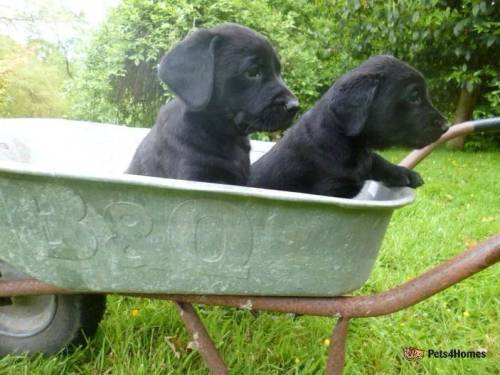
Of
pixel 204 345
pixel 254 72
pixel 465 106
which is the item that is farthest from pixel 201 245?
pixel 465 106

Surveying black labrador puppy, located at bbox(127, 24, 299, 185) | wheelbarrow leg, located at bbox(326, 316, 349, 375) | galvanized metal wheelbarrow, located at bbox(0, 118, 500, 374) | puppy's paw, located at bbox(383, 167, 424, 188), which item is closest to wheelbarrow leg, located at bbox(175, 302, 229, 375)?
galvanized metal wheelbarrow, located at bbox(0, 118, 500, 374)

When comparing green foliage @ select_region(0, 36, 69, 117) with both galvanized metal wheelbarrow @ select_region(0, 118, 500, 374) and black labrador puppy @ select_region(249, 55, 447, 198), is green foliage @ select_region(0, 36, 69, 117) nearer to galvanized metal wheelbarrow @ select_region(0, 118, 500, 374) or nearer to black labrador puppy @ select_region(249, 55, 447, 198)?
black labrador puppy @ select_region(249, 55, 447, 198)

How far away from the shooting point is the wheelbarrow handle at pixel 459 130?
1809mm

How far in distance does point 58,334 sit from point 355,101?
4.55 ft

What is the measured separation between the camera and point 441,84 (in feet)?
26.1

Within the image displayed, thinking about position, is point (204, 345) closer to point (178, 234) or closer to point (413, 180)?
point (178, 234)

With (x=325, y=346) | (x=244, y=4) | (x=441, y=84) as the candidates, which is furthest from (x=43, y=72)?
(x=325, y=346)

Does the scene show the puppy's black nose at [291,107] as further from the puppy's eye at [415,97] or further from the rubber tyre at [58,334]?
the rubber tyre at [58,334]

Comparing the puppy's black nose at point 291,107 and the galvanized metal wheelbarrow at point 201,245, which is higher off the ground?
the puppy's black nose at point 291,107

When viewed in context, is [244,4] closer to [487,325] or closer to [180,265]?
[487,325]

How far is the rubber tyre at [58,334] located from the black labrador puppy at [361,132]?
0.84 metres

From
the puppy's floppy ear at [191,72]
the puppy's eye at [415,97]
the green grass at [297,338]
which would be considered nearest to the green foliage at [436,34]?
the green grass at [297,338]

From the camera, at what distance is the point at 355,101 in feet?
5.63

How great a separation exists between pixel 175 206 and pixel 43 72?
8855 mm
